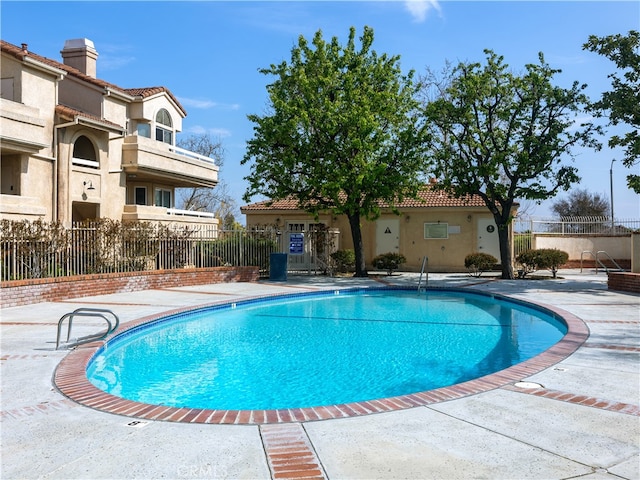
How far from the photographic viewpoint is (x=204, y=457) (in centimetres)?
394

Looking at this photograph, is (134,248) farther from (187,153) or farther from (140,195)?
(187,153)

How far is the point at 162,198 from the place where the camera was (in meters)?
26.8

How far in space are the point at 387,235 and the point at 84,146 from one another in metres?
15.4

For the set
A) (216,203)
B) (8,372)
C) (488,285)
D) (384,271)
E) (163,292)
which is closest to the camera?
(8,372)

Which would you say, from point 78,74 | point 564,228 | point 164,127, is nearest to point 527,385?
point 78,74

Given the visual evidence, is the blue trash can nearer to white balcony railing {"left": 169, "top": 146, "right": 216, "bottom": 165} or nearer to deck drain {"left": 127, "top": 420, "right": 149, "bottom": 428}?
white balcony railing {"left": 169, "top": 146, "right": 216, "bottom": 165}

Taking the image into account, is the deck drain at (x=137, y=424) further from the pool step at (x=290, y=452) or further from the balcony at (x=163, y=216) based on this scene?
the balcony at (x=163, y=216)

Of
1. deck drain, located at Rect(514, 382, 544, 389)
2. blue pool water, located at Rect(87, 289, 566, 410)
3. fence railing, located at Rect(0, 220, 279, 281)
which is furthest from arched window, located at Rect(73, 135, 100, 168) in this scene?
deck drain, located at Rect(514, 382, 544, 389)

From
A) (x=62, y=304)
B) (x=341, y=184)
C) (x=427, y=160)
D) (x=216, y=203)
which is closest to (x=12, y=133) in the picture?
(x=62, y=304)

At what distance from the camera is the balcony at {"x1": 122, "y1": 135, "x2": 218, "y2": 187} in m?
22.2

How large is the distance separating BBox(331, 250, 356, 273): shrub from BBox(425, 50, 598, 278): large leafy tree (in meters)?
5.71

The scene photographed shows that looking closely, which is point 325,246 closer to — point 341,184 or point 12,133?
point 341,184

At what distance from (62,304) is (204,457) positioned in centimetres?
1097

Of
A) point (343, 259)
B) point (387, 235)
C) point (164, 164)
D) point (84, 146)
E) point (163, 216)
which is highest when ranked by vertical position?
point (84, 146)
